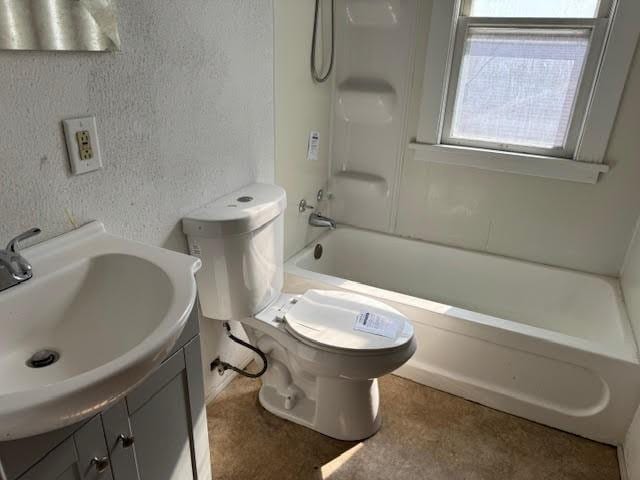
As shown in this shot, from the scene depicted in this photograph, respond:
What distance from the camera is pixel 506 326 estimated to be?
1.69 metres

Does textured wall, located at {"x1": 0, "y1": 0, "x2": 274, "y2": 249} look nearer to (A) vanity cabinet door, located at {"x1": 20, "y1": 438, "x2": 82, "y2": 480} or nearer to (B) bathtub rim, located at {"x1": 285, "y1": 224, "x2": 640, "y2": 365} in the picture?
(A) vanity cabinet door, located at {"x1": 20, "y1": 438, "x2": 82, "y2": 480}

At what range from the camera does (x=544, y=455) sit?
161cm

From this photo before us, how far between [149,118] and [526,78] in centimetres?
166

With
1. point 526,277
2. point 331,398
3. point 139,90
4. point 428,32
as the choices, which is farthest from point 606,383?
point 139,90

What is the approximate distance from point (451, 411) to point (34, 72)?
1.77 meters

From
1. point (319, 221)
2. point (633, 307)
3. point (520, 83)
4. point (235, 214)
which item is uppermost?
point (520, 83)

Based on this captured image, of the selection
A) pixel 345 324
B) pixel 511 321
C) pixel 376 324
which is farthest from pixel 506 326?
pixel 345 324

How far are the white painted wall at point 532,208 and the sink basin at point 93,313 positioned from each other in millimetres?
1606

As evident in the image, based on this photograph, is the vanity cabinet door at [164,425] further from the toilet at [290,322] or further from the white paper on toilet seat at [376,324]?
the white paper on toilet seat at [376,324]

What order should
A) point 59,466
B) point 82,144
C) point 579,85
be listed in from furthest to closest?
point 579,85
point 82,144
point 59,466

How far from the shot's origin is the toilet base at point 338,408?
→ 160 centimetres

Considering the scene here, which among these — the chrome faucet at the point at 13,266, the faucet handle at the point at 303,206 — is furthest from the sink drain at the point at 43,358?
the faucet handle at the point at 303,206

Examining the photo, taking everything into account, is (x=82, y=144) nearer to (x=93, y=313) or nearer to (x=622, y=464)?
(x=93, y=313)

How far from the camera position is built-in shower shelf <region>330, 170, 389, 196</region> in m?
2.41
